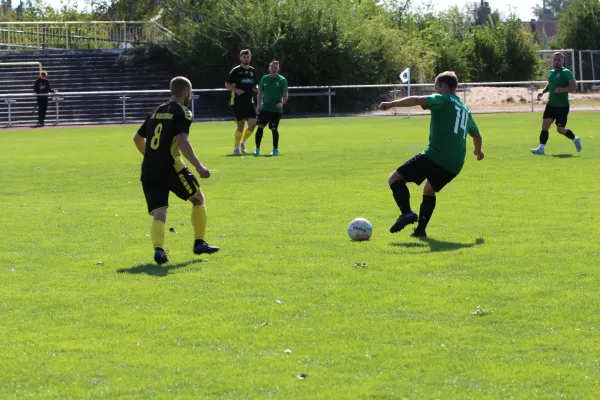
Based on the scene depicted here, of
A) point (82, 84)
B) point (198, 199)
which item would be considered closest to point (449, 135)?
point (198, 199)

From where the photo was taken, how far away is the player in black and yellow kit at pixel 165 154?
353 inches

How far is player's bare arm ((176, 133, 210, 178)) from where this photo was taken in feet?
28.9

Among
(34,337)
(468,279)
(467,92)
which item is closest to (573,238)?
(468,279)

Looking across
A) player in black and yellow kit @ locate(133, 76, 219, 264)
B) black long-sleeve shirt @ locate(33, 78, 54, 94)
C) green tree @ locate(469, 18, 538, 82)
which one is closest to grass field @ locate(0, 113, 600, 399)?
player in black and yellow kit @ locate(133, 76, 219, 264)

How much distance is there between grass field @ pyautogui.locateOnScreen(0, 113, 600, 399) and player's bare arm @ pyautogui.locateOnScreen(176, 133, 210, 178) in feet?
2.74

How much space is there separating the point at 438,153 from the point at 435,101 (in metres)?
0.60

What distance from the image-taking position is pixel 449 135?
10.1 m

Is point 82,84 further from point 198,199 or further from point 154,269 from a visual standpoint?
point 154,269

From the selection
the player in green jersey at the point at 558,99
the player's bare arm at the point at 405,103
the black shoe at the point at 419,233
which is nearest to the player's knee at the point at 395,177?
the black shoe at the point at 419,233

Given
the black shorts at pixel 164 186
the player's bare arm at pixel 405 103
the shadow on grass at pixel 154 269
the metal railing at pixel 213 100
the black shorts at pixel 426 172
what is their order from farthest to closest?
the metal railing at pixel 213 100, the black shorts at pixel 426 172, the player's bare arm at pixel 405 103, the black shorts at pixel 164 186, the shadow on grass at pixel 154 269

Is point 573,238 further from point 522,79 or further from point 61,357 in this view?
point 522,79

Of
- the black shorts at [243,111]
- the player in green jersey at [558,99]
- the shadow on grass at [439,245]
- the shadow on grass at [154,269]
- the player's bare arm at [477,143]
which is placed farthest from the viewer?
the black shorts at [243,111]

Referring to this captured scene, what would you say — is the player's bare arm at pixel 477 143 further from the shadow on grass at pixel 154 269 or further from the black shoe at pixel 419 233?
the shadow on grass at pixel 154 269

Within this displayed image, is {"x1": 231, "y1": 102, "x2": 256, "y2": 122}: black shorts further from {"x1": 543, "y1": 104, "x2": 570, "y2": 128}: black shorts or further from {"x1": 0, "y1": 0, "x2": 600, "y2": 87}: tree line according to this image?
{"x1": 0, "y1": 0, "x2": 600, "y2": 87}: tree line
